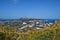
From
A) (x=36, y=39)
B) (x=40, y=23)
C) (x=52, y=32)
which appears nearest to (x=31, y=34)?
(x=36, y=39)

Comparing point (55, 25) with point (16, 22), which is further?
point (16, 22)

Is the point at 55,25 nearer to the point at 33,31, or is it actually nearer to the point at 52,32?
the point at 52,32

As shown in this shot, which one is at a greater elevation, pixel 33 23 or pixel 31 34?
pixel 33 23

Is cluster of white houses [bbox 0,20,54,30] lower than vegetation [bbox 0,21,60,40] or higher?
higher

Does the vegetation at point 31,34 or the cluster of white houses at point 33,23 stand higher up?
the cluster of white houses at point 33,23

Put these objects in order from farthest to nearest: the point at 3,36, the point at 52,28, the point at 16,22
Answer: the point at 16,22
the point at 52,28
the point at 3,36

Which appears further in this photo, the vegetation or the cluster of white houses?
the cluster of white houses

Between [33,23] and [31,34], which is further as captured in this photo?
[33,23]

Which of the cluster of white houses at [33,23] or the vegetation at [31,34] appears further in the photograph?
the cluster of white houses at [33,23]
